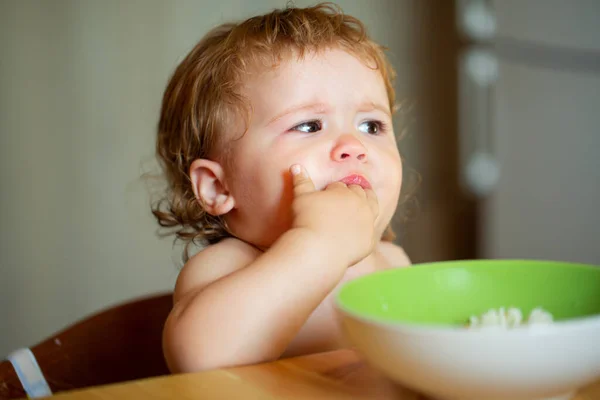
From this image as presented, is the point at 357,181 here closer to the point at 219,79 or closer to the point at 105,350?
the point at 219,79

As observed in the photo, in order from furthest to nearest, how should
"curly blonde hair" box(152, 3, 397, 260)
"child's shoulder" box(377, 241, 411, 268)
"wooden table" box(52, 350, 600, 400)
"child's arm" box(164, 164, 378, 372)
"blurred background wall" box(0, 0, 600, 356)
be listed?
1. "blurred background wall" box(0, 0, 600, 356)
2. "child's shoulder" box(377, 241, 411, 268)
3. "curly blonde hair" box(152, 3, 397, 260)
4. "child's arm" box(164, 164, 378, 372)
5. "wooden table" box(52, 350, 600, 400)

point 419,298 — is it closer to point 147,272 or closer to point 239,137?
point 239,137

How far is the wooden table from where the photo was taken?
48cm

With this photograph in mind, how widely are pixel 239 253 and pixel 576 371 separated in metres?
0.64


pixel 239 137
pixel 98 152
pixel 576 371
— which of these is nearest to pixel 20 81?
pixel 98 152

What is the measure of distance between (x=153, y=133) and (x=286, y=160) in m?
1.68

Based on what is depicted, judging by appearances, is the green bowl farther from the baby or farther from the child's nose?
the child's nose

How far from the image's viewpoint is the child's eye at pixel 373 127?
3.31 feet

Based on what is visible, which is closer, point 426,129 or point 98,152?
point 98,152

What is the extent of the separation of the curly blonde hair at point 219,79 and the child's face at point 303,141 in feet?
0.10

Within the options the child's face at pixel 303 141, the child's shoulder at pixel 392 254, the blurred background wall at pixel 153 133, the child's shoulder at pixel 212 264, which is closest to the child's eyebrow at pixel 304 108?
the child's face at pixel 303 141

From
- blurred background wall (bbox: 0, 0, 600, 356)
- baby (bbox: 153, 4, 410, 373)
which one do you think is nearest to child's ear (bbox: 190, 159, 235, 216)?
baby (bbox: 153, 4, 410, 373)

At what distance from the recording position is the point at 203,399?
1.55 feet

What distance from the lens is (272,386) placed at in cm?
50
